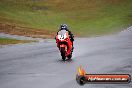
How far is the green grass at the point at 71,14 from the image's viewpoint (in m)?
67.5

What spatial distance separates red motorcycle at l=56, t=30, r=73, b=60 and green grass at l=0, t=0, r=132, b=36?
42082mm

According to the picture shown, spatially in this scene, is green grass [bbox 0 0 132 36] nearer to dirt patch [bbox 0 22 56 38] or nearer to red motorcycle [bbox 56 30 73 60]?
dirt patch [bbox 0 22 56 38]

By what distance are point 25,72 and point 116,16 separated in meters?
61.9

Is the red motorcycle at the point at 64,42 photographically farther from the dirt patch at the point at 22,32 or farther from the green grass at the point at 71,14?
the green grass at the point at 71,14

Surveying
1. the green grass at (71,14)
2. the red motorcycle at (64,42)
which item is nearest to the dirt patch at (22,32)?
the green grass at (71,14)

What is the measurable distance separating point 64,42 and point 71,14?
6028 centimetres

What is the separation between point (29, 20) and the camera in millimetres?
71938

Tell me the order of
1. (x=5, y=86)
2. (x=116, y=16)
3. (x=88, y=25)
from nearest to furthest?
1. (x=5, y=86)
2. (x=88, y=25)
3. (x=116, y=16)

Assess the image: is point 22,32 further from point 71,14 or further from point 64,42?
point 64,42

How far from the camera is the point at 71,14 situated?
262 feet

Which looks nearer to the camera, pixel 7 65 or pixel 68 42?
pixel 7 65

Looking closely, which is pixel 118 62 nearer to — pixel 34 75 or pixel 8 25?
pixel 34 75

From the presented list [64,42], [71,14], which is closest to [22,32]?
[71,14]

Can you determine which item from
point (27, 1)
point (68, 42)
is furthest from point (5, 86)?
point (27, 1)
